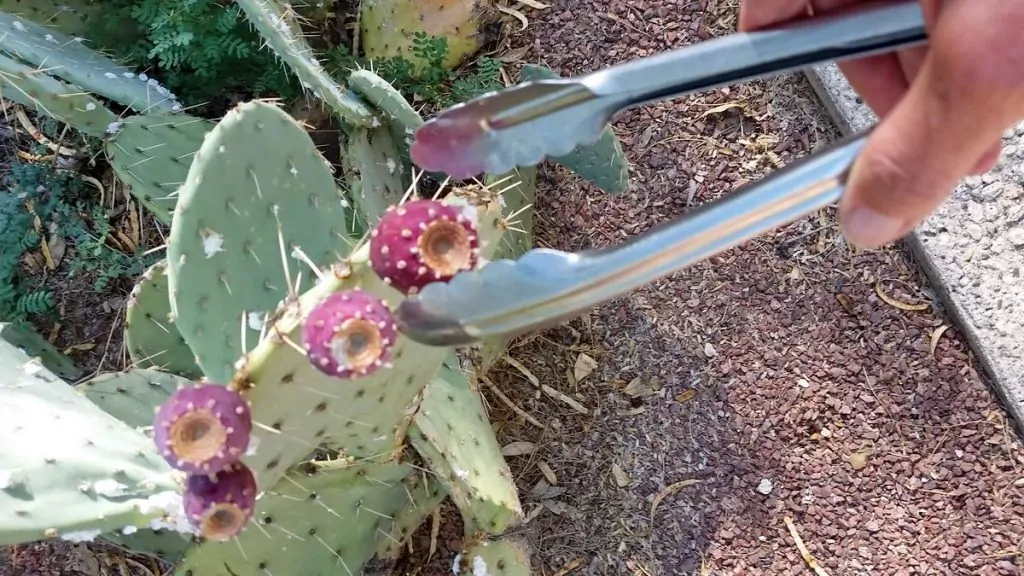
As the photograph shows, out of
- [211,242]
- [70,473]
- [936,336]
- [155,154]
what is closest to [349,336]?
[211,242]

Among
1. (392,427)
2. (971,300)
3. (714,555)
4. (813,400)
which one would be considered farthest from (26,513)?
(971,300)

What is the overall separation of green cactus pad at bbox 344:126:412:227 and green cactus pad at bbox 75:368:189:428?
36cm

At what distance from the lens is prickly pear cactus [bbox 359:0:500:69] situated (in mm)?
1413

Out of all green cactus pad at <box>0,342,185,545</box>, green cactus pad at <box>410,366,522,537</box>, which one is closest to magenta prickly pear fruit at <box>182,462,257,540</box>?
green cactus pad at <box>0,342,185,545</box>

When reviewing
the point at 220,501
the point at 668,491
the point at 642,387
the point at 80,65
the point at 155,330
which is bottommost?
the point at 668,491

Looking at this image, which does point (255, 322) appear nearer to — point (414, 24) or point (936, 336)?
point (414, 24)

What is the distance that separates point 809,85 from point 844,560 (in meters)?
0.83

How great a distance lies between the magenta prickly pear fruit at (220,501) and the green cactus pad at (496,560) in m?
0.47

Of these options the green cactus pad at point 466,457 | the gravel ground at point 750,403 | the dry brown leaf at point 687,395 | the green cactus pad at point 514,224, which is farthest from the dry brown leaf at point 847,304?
the green cactus pad at point 466,457

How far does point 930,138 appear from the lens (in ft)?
2.10

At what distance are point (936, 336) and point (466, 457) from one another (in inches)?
33.7

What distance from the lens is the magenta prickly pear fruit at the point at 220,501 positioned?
70 cm

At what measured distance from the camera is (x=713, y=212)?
72 cm

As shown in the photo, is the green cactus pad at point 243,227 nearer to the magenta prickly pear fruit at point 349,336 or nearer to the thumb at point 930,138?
the magenta prickly pear fruit at point 349,336
